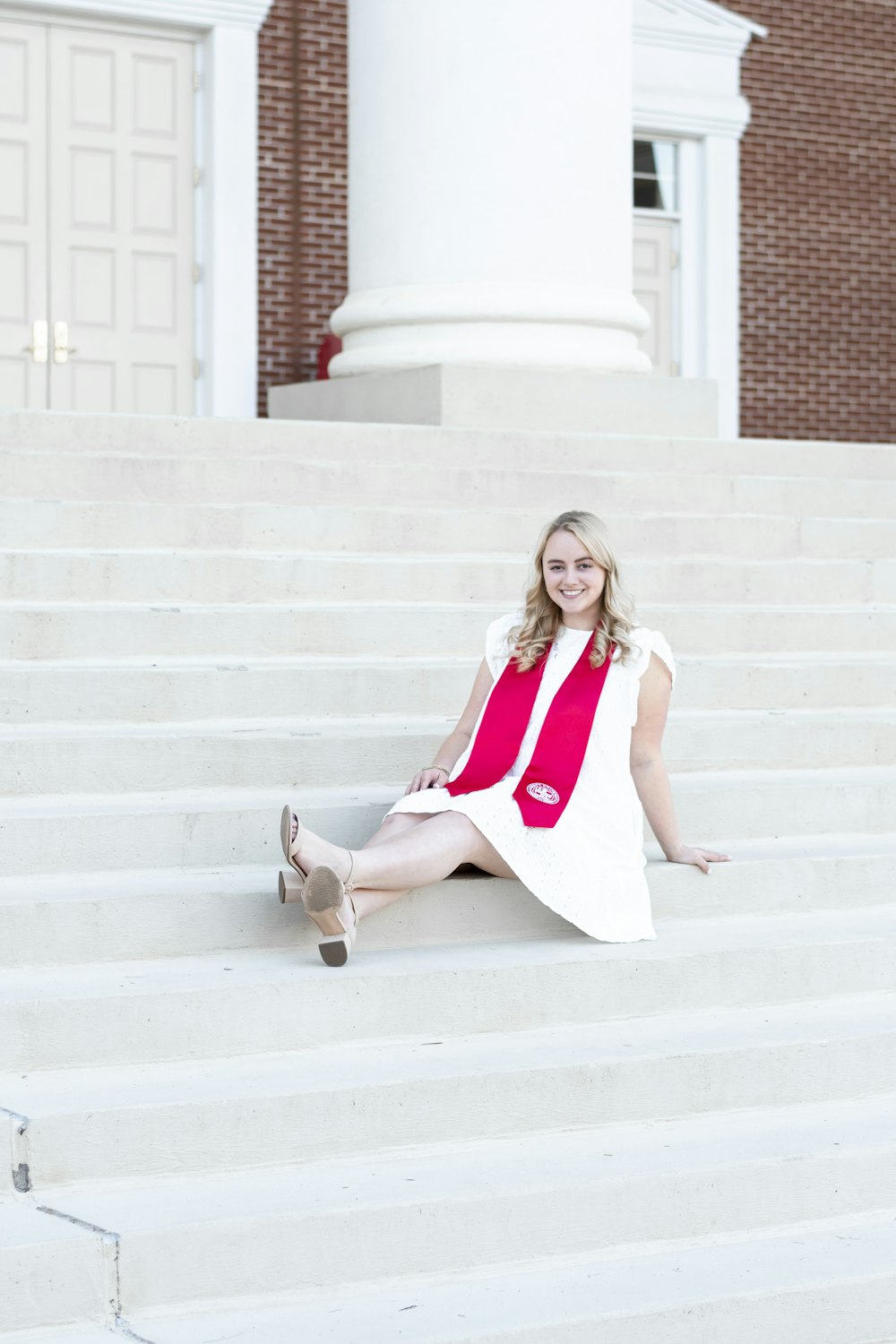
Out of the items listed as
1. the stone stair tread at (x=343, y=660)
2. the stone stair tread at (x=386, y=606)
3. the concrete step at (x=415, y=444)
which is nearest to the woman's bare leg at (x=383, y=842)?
the stone stair tread at (x=343, y=660)

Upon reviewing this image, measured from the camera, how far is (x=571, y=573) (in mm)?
4379

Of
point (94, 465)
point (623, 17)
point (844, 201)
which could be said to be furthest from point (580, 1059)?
point (844, 201)

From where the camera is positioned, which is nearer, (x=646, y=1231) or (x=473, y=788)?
(x=646, y=1231)

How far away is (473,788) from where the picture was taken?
14.2ft

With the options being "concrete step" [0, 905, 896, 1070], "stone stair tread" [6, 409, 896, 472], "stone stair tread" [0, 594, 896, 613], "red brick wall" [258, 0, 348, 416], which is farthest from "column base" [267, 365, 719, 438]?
"concrete step" [0, 905, 896, 1070]

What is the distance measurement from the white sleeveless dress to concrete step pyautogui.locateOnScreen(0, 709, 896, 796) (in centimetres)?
48

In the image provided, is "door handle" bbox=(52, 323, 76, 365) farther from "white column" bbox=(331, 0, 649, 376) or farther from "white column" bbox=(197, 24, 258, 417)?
"white column" bbox=(331, 0, 649, 376)

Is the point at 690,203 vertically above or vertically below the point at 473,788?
above

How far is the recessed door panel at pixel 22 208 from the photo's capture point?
33.7 feet

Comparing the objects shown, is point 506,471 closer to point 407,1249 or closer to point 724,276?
point 407,1249

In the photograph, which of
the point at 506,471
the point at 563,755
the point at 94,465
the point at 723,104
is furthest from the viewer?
the point at 723,104

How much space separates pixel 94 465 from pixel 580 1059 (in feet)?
9.98

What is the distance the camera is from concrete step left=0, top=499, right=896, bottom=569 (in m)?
5.67

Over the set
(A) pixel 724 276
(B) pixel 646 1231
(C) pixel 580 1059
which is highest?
(A) pixel 724 276
